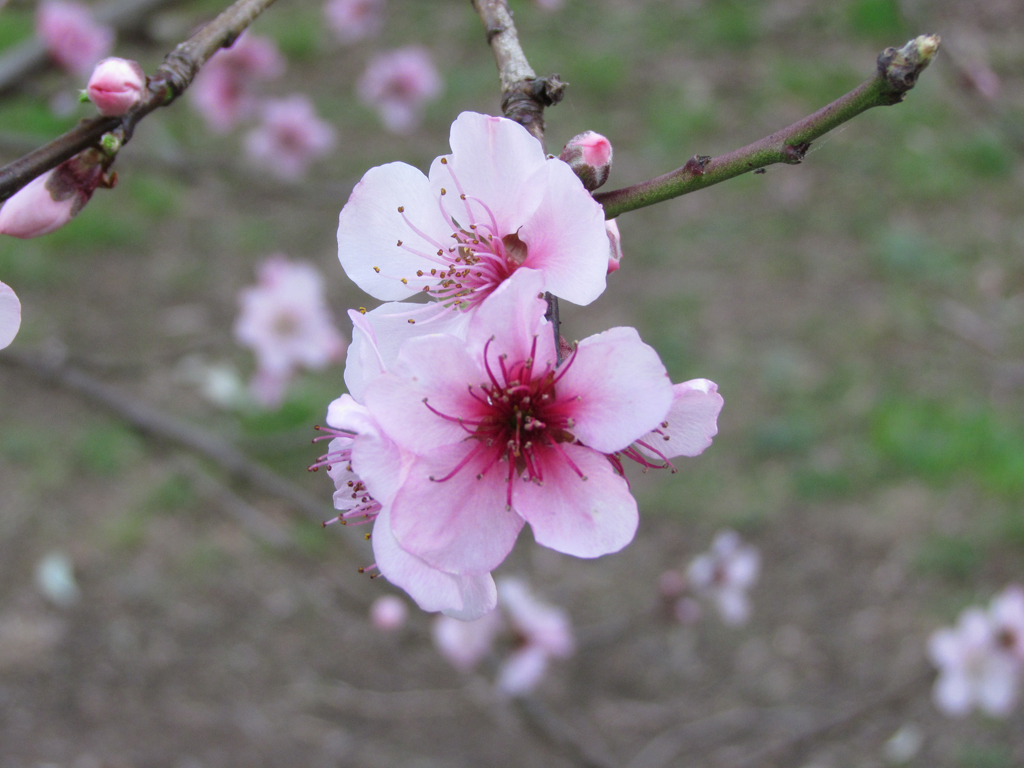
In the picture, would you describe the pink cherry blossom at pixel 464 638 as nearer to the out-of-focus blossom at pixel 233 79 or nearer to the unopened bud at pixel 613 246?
the unopened bud at pixel 613 246

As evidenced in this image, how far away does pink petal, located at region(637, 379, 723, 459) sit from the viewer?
1023 millimetres

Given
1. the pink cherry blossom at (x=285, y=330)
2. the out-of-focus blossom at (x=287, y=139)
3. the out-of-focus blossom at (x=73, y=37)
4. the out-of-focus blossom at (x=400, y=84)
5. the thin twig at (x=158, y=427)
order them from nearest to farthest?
the thin twig at (x=158, y=427)
the out-of-focus blossom at (x=73, y=37)
the pink cherry blossom at (x=285, y=330)
the out-of-focus blossom at (x=287, y=139)
the out-of-focus blossom at (x=400, y=84)

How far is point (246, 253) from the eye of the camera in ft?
17.8

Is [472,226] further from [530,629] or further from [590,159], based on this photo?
[530,629]

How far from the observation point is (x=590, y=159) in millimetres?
982

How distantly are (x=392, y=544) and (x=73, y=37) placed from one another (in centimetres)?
292

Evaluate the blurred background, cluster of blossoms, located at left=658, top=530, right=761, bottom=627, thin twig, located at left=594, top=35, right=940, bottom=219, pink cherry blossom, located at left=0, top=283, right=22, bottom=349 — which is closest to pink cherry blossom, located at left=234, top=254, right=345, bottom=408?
the blurred background

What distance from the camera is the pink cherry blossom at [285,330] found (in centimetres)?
362

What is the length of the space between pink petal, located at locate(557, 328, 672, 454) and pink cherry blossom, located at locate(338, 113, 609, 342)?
0.06 m

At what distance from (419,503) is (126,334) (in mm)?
4486

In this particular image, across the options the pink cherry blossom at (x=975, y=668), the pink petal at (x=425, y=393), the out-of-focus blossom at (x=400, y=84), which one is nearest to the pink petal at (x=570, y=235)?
the pink petal at (x=425, y=393)

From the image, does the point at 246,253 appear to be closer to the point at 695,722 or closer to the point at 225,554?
the point at 225,554

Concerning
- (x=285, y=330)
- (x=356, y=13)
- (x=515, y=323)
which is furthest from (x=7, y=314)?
(x=356, y=13)

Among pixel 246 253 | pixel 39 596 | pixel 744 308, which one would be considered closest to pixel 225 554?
pixel 39 596
